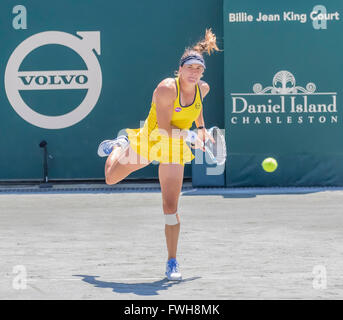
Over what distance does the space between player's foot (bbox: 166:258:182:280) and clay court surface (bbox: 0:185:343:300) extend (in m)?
0.07

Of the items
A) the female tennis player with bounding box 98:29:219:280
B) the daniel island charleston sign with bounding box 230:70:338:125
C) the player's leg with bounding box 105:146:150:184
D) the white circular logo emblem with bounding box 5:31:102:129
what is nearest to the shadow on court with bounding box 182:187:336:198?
Answer: the daniel island charleston sign with bounding box 230:70:338:125

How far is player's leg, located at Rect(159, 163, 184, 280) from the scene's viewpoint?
587cm

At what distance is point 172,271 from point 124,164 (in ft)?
3.38

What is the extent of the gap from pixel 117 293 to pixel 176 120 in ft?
4.90

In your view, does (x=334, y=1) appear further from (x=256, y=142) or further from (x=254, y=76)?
(x=256, y=142)

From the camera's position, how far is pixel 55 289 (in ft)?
18.0

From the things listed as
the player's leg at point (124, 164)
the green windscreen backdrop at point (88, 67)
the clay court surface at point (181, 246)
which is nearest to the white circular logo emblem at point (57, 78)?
the green windscreen backdrop at point (88, 67)

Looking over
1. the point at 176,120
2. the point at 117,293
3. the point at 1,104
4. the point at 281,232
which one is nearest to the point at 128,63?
the point at 1,104

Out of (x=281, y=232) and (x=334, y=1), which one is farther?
(x=334, y=1)

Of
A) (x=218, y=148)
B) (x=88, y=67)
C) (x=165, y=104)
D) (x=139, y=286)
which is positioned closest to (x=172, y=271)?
(x=139, y=286)

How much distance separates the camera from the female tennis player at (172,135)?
5.73 metres

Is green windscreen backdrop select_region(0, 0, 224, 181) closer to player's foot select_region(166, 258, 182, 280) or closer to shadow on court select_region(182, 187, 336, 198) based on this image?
shadow on court select_region(182, 187, 336, 198)

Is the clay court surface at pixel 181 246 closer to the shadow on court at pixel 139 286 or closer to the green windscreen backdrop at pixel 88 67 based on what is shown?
the shadow on court at pixel 139 286

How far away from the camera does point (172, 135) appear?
582 cm
